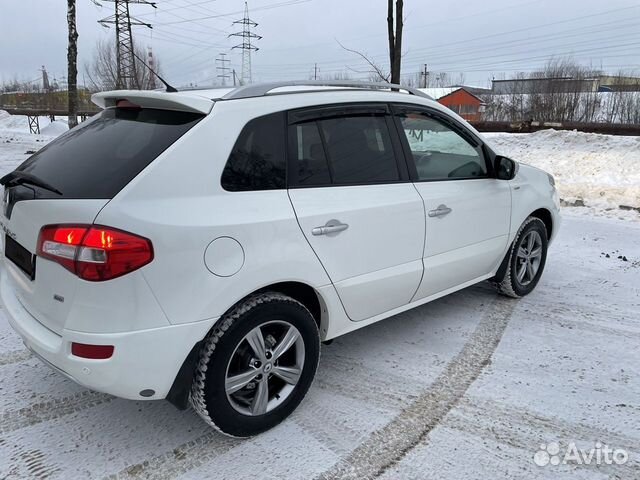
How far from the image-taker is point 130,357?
2117 millimetres

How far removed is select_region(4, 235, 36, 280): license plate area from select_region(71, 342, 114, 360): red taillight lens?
1.46 feet

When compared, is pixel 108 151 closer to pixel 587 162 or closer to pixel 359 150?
pixel 359 150

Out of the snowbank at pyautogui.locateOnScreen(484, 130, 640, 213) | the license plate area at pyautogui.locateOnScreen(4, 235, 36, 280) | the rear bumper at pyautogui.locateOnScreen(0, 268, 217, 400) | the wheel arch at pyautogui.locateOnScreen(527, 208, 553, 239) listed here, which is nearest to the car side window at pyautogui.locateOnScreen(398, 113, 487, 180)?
the wheel arch at pyautogui.locateOnScreen(527, 208, 553, 239)

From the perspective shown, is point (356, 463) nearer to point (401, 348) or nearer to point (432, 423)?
point (432, 423)

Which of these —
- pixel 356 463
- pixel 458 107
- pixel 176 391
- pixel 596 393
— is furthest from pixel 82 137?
pixel 458 107

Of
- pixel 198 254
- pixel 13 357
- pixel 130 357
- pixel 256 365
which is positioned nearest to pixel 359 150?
pixel 198 254

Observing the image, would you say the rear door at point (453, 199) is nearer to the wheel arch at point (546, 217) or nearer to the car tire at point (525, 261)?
the car tire at point (525, 261)

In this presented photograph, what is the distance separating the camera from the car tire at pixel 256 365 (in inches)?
92.5

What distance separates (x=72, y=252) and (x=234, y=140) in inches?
34.9

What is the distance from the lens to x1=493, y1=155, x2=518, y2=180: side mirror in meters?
3.82

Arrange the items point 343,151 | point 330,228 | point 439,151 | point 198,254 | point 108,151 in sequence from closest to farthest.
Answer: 1. point 198,254
2. point 108,151
3. point 330,228
4. point 343,151
5. point 439,151

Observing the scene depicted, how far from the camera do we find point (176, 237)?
213 centimetres

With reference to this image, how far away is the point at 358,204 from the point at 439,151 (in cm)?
125

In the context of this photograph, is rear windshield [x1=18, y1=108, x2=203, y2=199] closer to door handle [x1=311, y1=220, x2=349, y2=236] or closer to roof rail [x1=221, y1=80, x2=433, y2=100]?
roof rail [x1=221, y1=80, x2=433, y2=100]
